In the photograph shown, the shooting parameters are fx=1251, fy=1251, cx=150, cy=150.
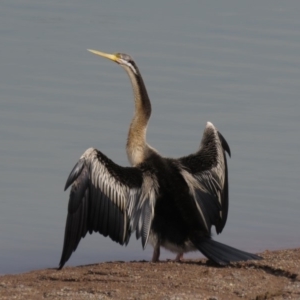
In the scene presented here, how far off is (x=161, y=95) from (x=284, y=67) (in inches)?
102

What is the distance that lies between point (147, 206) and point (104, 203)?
297 mm

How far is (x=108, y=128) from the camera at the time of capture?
41.1 feet

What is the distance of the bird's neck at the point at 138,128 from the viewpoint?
9.52 m

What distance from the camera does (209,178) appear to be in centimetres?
937

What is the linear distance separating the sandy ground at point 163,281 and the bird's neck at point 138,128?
3.91 feet

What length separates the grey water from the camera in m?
10.7

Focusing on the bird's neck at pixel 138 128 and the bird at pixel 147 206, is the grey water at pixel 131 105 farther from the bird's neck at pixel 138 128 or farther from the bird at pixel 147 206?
the bird at pixel 147 206

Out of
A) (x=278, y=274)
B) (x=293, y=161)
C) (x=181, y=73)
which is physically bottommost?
(x=278, y=274)

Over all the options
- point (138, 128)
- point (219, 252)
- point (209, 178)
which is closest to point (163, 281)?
point (219, 252)

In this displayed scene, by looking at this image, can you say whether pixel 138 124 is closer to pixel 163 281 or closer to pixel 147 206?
pixel 147 206

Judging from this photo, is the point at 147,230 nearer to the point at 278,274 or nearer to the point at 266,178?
the point at 278,274

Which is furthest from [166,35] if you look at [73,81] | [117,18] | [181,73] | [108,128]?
[108,128]

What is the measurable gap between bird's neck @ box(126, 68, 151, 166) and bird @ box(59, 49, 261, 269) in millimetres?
226

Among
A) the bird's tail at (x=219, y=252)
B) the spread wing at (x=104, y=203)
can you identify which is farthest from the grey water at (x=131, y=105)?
the bird's tail at (x=219, y=252)
